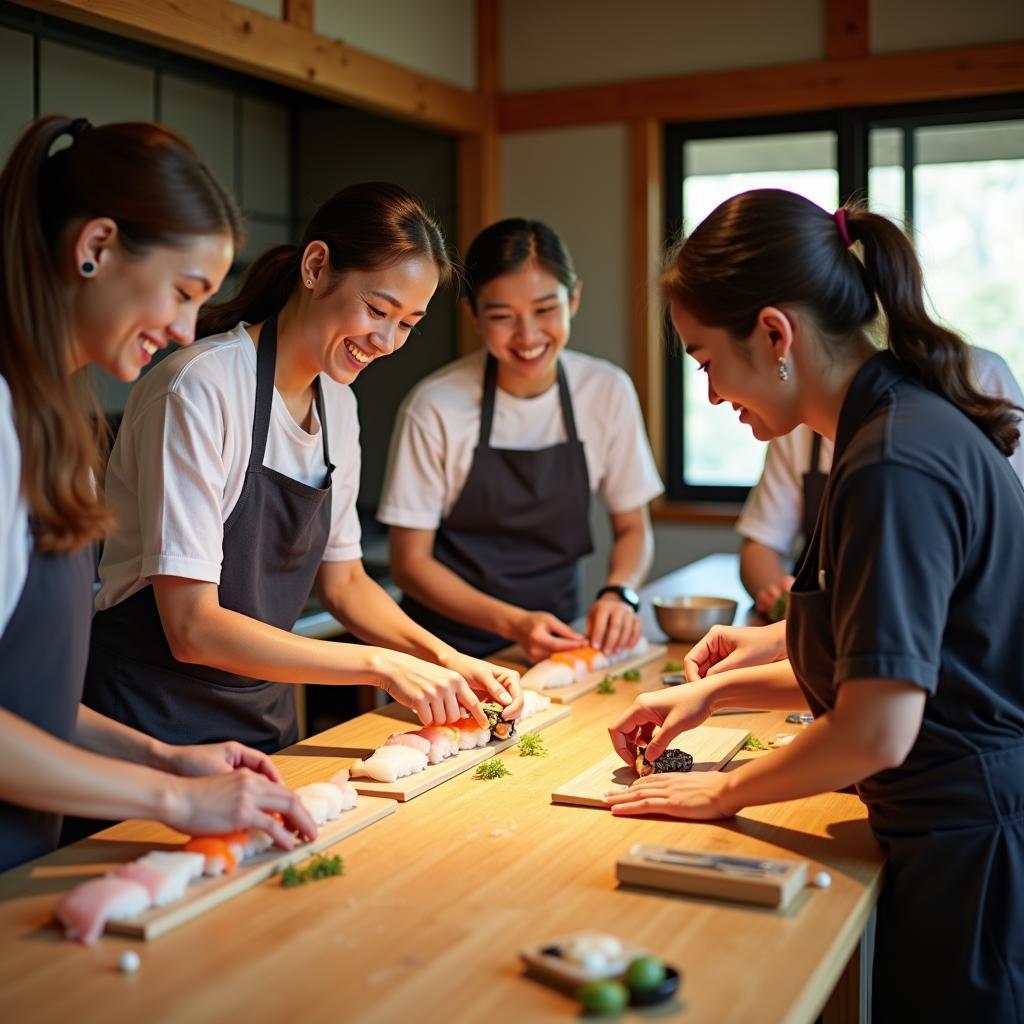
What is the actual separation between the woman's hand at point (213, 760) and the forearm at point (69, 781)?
25cm

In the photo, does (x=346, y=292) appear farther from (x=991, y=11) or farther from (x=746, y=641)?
(x=991, y=11)

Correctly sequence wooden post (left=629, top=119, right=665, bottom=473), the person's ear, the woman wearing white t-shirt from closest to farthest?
the person's ear < the woman wearing white t-shirt < wooden post (left=629, top=119, right=665, bottom=473)

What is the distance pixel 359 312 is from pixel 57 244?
729 millimetres

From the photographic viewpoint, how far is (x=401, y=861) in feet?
5.41

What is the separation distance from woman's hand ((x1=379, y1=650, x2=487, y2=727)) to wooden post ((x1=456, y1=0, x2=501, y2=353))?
3.74 metres

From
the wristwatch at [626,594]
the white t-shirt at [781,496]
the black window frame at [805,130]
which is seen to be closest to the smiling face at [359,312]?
the wristwatch at [626,594]

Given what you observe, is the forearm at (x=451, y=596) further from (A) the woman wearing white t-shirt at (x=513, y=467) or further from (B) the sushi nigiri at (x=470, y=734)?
(B) the sushi nigiri at (x=470, y=734)

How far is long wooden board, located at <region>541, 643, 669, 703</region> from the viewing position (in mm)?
2508

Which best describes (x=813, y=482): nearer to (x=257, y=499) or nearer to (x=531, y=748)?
(x=531, y=748)

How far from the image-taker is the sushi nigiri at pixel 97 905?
1.40m

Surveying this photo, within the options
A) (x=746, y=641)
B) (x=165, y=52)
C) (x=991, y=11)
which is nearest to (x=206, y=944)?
(x=746, y=641)

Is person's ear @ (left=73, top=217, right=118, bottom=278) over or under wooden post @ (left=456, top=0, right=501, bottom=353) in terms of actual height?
under

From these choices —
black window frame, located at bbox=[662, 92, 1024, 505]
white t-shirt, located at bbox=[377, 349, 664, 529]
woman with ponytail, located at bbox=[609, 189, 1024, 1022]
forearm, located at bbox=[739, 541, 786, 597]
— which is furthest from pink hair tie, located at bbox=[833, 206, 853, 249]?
black window frame, located at bbox=[662, 92, 1024, 505]

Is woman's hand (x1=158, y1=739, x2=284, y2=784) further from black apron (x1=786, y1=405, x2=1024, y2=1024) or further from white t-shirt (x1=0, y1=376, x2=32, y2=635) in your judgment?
black apron (x1=786, y1=405, x2=1024, y2=1024)
